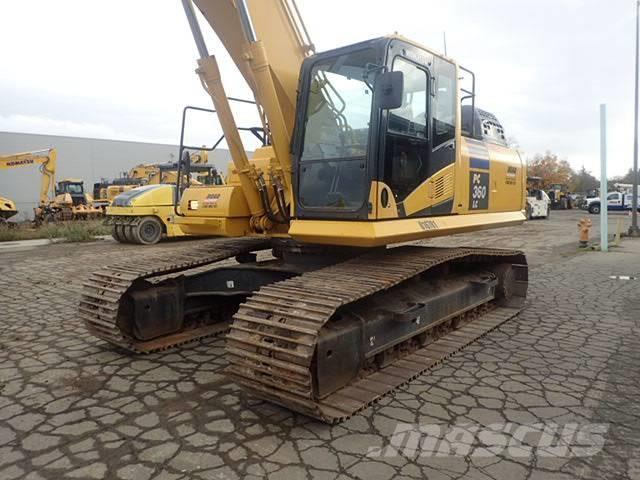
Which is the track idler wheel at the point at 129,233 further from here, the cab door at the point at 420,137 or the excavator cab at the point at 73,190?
the excavator cab at the point at 73,190

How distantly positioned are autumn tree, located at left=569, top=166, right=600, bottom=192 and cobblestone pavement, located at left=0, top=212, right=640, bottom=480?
67153 millimetres

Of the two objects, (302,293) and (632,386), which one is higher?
(302,293)

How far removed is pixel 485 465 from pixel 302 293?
64.6 inches

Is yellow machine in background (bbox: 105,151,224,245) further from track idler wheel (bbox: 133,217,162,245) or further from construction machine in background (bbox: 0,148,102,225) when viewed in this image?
construction machine in background (bbox: 0,148,102,225)

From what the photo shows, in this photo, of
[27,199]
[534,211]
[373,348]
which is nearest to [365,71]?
[373,348]

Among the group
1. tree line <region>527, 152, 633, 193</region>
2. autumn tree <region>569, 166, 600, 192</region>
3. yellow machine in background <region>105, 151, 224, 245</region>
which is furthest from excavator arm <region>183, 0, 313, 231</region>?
autumn tree <region>569, 166, 600, 192</region>

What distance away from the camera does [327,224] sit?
4.25 metres

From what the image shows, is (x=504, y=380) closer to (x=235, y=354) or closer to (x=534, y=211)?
(x=235, y=354)

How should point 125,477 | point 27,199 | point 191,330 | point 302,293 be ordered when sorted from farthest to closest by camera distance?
point 27,199 → point 191,330 → point 302,293 → point 125,477

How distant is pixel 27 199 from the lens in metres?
35.4

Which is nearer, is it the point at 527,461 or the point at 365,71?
the point at 527,461

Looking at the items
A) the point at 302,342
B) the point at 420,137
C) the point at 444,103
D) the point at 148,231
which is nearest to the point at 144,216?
the point at 148,231

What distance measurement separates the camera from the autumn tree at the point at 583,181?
220ft

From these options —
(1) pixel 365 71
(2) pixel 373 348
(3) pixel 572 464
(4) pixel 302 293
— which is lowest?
(3) pixel 572 464
